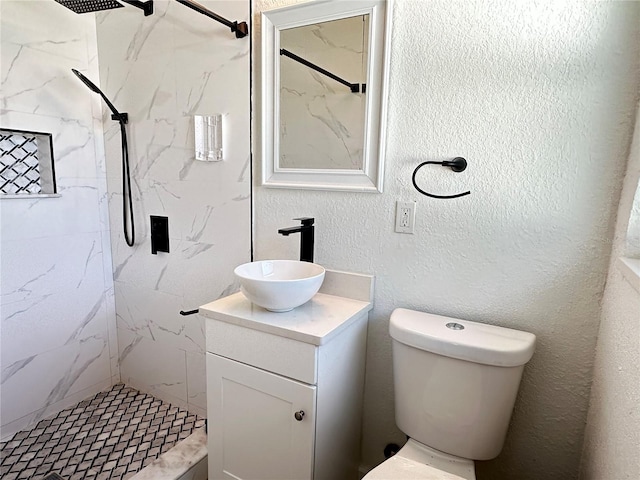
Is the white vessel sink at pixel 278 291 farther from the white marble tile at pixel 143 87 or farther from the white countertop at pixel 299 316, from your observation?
the white marble tile at pixel 143 87

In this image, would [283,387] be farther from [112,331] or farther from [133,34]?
[133,34]

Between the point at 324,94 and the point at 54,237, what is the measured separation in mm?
1553

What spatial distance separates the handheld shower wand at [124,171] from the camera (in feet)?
6.37

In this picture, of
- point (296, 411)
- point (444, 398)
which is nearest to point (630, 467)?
point (444, 398)

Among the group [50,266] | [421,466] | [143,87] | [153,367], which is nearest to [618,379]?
[421,466]

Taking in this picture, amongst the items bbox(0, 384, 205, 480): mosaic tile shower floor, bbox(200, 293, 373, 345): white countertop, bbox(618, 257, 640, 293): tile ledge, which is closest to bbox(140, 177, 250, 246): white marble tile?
bbox(200, 293, 373, 345): white countertop

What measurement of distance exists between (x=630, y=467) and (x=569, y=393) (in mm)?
506

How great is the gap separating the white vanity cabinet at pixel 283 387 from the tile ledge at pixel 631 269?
0.79 metres

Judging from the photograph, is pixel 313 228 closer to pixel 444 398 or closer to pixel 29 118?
pixel 444 398

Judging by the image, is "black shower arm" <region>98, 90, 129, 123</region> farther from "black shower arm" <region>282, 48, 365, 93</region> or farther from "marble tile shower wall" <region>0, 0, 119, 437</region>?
"black shower arm" <region>282, 48, 365, 93</region>

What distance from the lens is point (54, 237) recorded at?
1.91m

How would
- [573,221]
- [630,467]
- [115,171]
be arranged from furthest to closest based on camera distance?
[115,171]
[573,221]
[630,467]

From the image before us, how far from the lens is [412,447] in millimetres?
1270

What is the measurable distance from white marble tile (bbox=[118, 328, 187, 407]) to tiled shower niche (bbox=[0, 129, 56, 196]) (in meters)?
0.92
